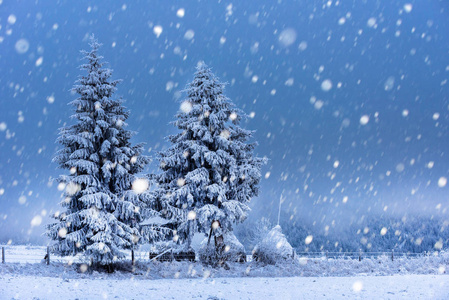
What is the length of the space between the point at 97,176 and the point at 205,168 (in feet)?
21.3

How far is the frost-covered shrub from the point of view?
2328 centimetres

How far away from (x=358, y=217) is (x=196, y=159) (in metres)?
152

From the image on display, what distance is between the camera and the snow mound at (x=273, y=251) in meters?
25.4

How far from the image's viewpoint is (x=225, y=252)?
78.4 ft

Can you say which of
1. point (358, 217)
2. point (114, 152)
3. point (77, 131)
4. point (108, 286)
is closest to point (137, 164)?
point (114, 152)

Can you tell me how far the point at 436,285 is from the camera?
49.9 ft

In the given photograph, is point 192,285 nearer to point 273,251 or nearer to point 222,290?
point 222,290

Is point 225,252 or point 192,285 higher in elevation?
point 225,252

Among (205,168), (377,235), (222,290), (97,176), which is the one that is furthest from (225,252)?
(377,235)

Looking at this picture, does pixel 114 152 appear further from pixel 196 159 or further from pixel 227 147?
pixel 227 147

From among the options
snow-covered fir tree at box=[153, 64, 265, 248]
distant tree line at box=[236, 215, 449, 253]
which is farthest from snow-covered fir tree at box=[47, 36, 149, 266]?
distant tree line at box=[236, 215, 449, 253]

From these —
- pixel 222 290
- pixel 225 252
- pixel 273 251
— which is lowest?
pixel 222 290

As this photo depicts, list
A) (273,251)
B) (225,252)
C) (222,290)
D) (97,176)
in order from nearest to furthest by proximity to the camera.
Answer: (222,290), (97,176), (225,252), (273,251)

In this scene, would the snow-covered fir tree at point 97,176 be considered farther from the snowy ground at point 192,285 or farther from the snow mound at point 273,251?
the snow mound at point 273,251
